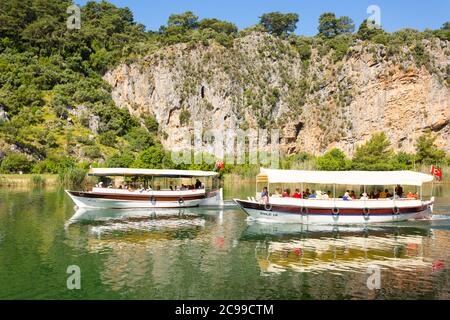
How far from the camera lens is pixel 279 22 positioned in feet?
561

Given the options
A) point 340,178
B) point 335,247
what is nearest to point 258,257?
point 335,247

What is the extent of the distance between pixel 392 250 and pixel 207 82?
113465 millimetres

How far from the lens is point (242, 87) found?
467ft

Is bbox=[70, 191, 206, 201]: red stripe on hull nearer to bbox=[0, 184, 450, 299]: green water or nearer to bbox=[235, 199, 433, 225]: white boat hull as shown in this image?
bbox=[0, 184, 450, 299]: green water

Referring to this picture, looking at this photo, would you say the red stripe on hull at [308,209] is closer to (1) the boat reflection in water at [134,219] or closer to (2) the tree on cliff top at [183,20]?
(1) the boat reflection in water at [134,219]

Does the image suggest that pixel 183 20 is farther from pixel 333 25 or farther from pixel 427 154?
pixel 427 154

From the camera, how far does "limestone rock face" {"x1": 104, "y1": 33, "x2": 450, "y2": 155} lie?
434 feet

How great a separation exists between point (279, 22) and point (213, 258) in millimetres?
154272

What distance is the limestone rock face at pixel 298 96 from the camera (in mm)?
132250

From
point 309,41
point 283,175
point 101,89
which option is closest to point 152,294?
point 283,175

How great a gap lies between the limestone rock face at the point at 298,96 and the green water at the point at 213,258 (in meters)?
92.9

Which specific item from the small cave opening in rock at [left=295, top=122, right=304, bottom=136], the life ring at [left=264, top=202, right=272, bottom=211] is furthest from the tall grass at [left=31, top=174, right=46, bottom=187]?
the small cave opening in rock at [left=295, top=122, right=304, bottom=136]
